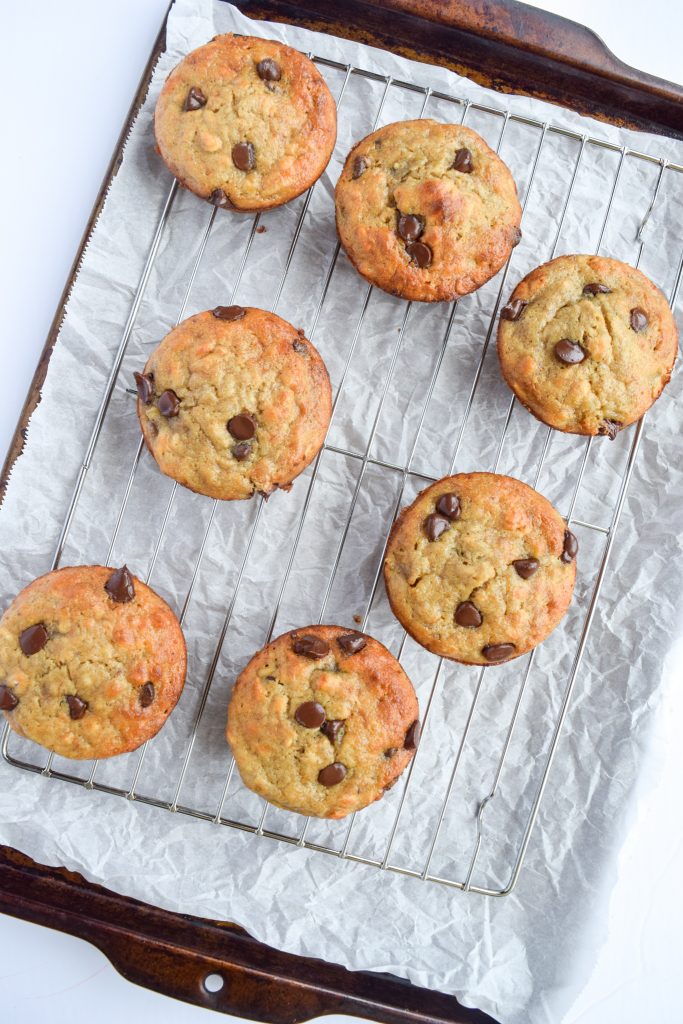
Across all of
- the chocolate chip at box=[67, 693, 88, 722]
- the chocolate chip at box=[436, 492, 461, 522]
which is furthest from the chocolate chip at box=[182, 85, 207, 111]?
the chocolate chip at box=[67, 693, 88, 722]

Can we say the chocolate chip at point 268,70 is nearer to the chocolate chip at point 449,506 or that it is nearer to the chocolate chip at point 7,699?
the chocolate chip at point 449,506

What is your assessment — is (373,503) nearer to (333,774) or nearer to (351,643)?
(351,643)

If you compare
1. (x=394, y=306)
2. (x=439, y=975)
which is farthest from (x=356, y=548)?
(x=439, y=975)

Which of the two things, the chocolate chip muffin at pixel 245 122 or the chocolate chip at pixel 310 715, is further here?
the chocolate chip muffin at pixel 245 122

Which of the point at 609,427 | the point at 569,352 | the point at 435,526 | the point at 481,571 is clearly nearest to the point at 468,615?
the point at 481,571

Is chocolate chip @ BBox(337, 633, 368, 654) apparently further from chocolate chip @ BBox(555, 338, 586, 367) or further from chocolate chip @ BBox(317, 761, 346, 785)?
chocolate chip @ BBox(555, 338, 586, 367)

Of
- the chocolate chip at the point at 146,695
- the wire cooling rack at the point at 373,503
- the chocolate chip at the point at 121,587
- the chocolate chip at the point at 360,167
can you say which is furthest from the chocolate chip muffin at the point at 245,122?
the chocolate chip at the point at 146,695
